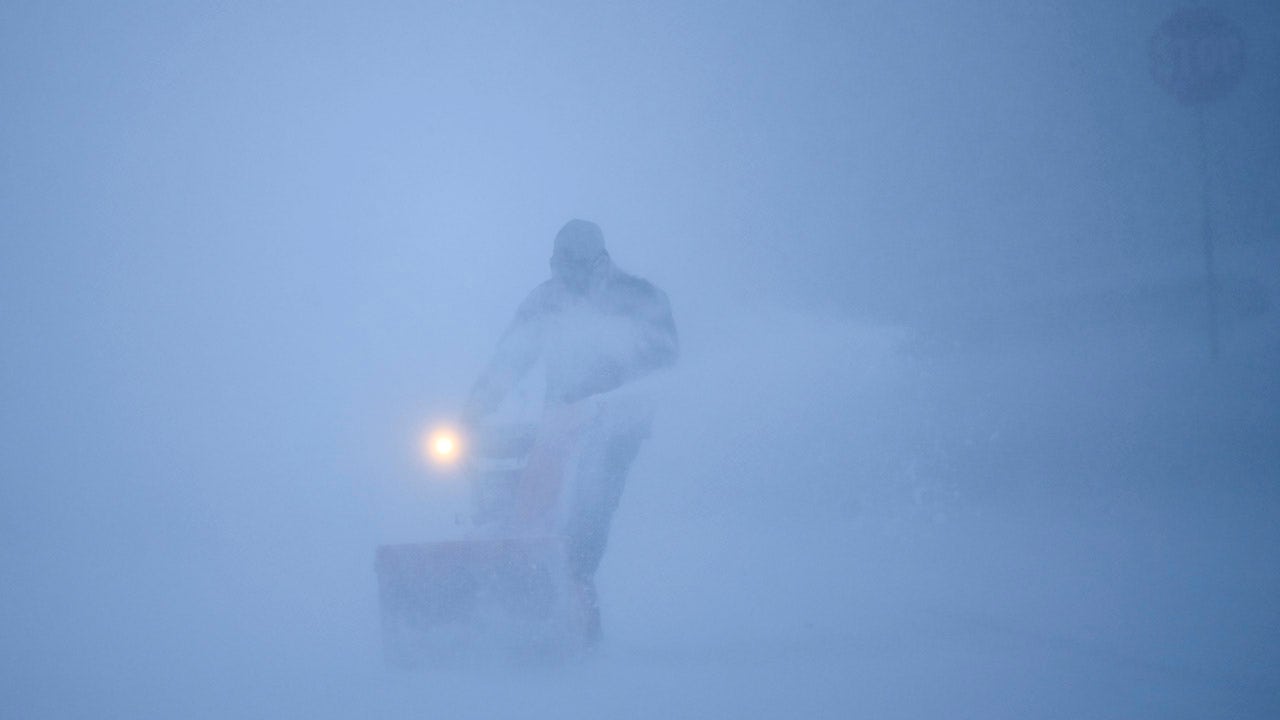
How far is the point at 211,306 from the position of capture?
17.6 meters

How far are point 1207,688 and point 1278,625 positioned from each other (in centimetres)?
73

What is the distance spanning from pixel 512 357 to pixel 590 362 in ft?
1.14

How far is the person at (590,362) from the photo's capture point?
134 inches

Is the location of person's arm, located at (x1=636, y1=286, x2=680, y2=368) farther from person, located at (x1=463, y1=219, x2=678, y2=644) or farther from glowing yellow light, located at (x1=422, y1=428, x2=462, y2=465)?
glowing yellow light, located at (x1=422, y1=428, x2=462, y2=465)

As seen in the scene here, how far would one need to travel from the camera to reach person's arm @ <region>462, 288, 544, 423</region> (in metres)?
3.72

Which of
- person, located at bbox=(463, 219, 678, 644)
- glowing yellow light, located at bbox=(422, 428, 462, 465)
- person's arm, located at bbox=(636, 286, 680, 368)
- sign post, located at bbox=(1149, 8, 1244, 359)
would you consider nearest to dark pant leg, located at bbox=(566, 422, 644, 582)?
person, located at bbox=(463, 219, 678, 644)

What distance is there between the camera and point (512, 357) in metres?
3.78

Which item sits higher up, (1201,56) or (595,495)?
(1201,56)

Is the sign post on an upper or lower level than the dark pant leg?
upper

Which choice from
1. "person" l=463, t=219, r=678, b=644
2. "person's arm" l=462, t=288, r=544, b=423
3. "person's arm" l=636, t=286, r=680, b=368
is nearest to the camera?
"person" l=463, t=219, r=678, b=644

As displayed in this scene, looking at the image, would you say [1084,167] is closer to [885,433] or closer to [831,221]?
[831,221]

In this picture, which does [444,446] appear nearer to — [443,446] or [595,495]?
[443,446]

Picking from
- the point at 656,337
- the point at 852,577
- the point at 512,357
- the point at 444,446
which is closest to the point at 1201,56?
the point at 852,577

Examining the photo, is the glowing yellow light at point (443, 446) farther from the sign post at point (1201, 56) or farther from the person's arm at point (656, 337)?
the sign post at point (1201, 56)
